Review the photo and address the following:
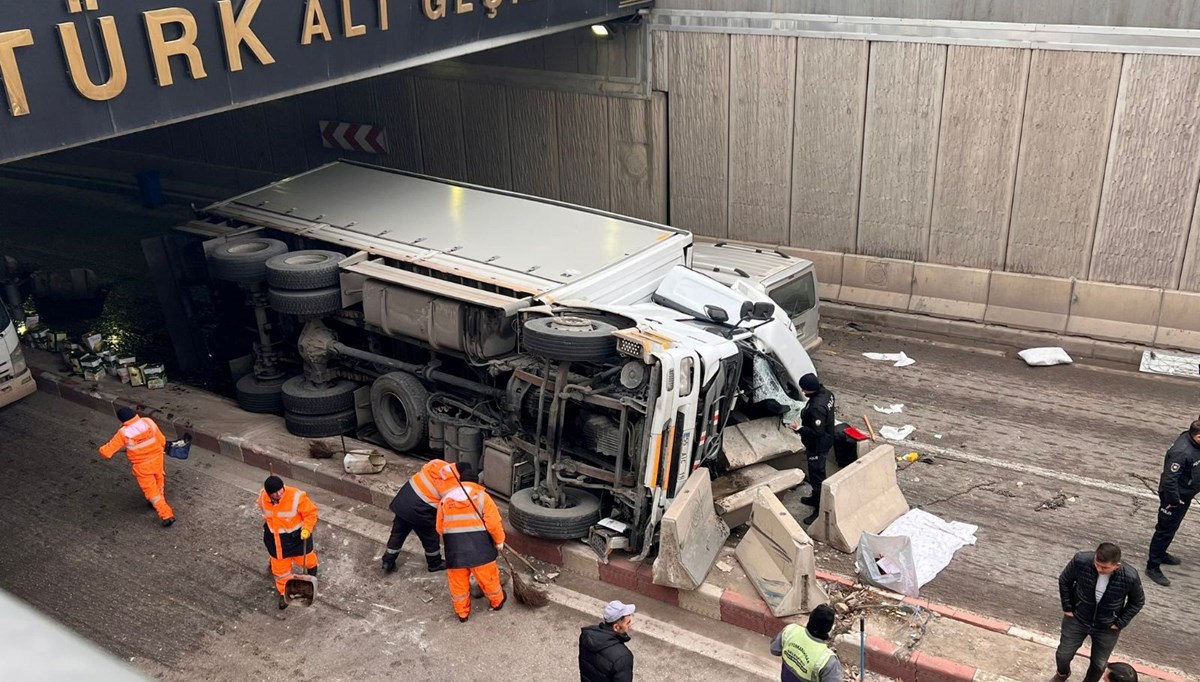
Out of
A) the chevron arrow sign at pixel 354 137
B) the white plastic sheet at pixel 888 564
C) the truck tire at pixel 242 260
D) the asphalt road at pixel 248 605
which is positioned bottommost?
the asphalt road at pixel 248 605

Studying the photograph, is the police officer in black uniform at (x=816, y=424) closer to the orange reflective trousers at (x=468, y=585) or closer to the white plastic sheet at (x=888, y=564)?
the white plastic sheet at (x=888, y=564)

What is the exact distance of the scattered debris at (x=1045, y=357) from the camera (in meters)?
12.4

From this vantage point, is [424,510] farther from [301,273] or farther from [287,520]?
[301,273]

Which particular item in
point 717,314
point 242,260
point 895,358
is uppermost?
point 242,260

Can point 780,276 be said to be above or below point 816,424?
above

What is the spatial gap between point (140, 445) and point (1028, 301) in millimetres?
10291

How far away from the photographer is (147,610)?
8258 millimetres

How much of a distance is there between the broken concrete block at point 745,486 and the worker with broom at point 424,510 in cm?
236

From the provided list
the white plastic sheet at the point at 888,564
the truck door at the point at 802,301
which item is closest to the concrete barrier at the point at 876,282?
the truck door at the point at 802,301

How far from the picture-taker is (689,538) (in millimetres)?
8055

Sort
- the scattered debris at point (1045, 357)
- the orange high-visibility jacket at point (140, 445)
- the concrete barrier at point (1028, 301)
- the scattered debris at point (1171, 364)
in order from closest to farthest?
1. the orange high-visibility jacket at point (140, 445)
2. the scattered debris at point (1171, 364)
3. the scattered debris at point (1045, 357)
4. the concrete barrier at point (1028, 301)

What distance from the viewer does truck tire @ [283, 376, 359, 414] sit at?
10688 millimetres

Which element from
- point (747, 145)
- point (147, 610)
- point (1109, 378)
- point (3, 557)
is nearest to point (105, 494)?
point (3, 557)

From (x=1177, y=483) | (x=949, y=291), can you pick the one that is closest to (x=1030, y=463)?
(x=1177, y=483)
